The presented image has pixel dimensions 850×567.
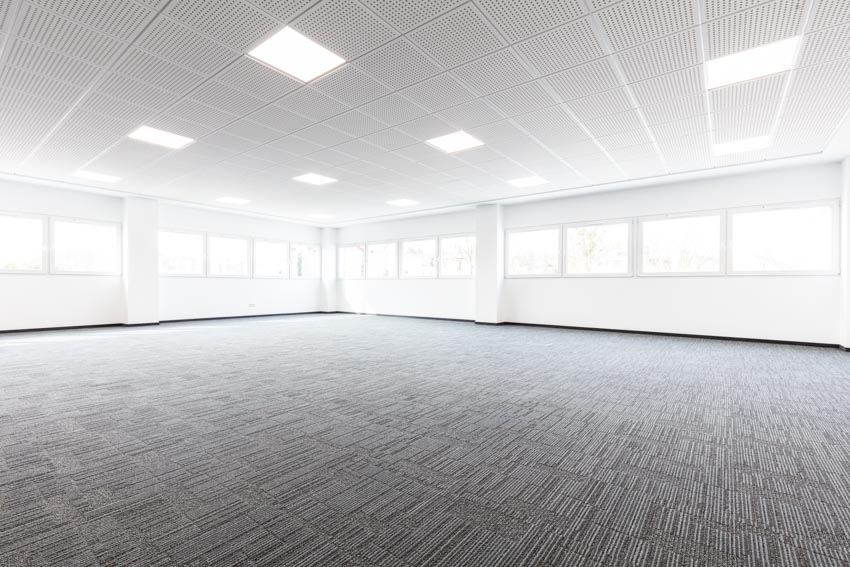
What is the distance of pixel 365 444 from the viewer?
95.2 inches

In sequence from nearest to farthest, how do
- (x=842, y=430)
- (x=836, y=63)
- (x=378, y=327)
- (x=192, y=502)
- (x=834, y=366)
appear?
(x=192, y=502)
(x=842, y=430)
(x=836, y=63)
(x=834, y=366)
(x=378, y=327)

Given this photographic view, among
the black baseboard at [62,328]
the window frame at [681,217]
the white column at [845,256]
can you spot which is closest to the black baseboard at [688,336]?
the white column at [845,256]

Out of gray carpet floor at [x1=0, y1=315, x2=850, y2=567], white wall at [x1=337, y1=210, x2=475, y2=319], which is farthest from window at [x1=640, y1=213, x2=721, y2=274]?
white wall at [x1=337, y1=210, x2=475, y2=319]

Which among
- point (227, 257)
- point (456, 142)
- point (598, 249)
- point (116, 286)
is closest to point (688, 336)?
point (598, 249)

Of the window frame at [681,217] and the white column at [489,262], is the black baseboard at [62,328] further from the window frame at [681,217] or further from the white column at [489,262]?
the window frame at [681,217]

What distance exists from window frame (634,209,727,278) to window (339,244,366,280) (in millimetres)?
7831

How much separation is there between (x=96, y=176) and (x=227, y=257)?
3991 mm

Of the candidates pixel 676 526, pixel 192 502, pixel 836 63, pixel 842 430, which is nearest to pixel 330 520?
pixel 192 502

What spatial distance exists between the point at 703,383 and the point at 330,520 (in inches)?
151

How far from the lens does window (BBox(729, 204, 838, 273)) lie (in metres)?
6.44

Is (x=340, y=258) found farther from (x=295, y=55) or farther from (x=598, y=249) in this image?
(x=295, y=55)

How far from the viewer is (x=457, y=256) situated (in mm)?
10875

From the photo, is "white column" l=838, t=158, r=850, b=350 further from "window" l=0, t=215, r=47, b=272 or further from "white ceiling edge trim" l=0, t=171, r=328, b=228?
"window" l=0, t=215, r=47, b=272

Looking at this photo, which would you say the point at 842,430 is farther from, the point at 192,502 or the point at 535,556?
the point at 192,502
